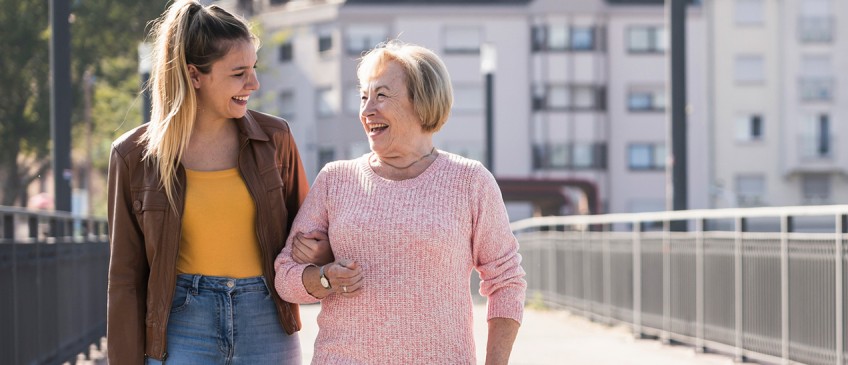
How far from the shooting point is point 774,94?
70.6 metres

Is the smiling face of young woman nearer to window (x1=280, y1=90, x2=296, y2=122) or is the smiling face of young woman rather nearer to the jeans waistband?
the jeans waistband

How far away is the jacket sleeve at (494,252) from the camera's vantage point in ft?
15.0

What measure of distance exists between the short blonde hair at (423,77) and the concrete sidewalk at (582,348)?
335 inches

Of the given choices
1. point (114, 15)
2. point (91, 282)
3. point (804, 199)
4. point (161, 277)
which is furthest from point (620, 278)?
point (804, 199)

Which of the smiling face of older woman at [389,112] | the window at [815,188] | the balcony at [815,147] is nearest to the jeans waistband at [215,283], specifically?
the smiling face of older woman at [389,112]

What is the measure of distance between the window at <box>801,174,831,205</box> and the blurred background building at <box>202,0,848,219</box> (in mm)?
842

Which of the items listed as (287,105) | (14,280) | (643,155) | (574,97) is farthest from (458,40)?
(14,280)

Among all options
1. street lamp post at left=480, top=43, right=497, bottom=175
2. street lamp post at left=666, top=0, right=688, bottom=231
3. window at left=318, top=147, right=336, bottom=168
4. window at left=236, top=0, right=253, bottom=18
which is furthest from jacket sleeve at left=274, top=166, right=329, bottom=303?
window at left=236, top=0, right=253, bottom=18

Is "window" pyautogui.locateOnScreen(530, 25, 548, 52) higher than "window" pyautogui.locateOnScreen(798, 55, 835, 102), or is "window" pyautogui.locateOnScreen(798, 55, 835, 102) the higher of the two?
"window" pyautogui.locateOnScreen(530, 25, 548, 52)

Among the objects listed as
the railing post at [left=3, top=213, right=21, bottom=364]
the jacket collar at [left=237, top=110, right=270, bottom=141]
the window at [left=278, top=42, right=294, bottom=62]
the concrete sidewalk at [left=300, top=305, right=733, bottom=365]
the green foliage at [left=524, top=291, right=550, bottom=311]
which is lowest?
the green foliage at [left=524, top=291, right=550, bottom=311]

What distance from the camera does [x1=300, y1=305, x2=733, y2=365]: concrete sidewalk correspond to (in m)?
14.3

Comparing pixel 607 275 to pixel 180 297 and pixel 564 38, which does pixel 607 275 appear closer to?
pixel 180 297

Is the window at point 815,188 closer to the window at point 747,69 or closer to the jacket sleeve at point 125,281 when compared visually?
the window at point 747,69

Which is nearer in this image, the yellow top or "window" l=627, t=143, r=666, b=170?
the yellow top
